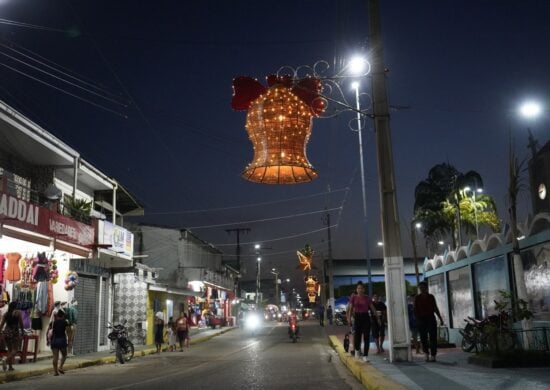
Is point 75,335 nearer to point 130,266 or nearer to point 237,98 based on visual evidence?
point 130,266


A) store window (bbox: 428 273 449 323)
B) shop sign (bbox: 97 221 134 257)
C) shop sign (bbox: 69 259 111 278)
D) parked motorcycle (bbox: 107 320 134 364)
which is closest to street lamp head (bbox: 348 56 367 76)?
store window (bbox: 428 273 449 323)

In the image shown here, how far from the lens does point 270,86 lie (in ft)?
27.7

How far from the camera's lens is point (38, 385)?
1188cm

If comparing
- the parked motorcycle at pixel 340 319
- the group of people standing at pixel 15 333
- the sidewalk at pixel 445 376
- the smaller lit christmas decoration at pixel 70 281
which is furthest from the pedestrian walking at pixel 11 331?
the parked motorcycle at pixel 340 319

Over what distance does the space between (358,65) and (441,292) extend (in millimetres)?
12302

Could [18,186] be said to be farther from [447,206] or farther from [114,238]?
[447,206]

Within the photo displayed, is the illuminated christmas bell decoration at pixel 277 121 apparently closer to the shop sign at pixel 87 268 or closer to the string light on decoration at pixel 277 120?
the string light on decoration at pixel 277 120

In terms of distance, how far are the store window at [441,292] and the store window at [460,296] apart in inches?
23.9

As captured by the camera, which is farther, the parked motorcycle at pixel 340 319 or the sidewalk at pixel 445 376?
the parked motorcycle at pixel 340 319

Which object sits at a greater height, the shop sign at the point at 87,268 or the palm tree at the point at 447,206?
the palm tree at the point at 447,206

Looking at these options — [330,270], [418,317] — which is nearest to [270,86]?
[418,317]

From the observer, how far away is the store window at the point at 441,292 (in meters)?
20.8

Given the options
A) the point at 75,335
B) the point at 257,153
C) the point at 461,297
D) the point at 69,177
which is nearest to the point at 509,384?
the point at 257,153

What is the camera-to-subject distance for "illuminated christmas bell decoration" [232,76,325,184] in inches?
322
